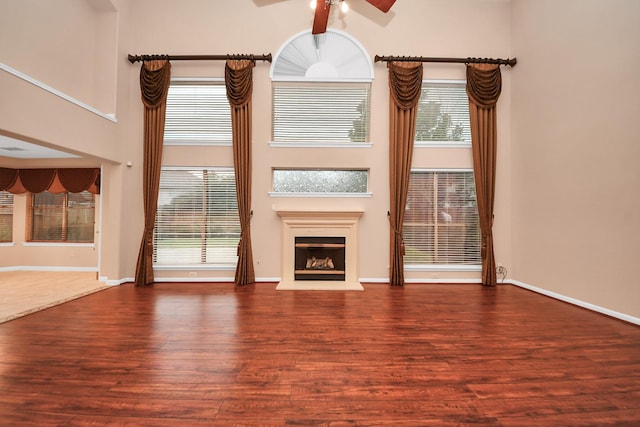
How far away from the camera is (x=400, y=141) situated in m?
5.19

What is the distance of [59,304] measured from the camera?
3971 millimetres

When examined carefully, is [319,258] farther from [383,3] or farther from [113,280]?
[383,3]

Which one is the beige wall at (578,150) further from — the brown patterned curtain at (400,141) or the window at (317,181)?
the window at (317,181)

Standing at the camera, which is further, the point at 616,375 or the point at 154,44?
the point at 154,44

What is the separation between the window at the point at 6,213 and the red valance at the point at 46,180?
0.39 m

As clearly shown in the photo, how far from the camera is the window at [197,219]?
5.34 m

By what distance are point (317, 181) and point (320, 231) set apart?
94cm

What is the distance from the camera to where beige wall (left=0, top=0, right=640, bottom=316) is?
393 centimetres

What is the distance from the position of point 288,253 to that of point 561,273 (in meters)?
4.26

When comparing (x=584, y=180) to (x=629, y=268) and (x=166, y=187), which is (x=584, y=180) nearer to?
(x=629, y=268)

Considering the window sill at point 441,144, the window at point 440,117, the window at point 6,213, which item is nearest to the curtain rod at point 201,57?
the window at point 440,117

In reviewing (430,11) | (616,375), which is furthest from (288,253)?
(430,11)

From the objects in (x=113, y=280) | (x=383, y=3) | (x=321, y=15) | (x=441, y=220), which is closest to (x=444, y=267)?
(x=441, y=220)

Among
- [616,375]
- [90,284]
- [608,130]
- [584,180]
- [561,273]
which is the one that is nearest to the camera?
[616,375]
